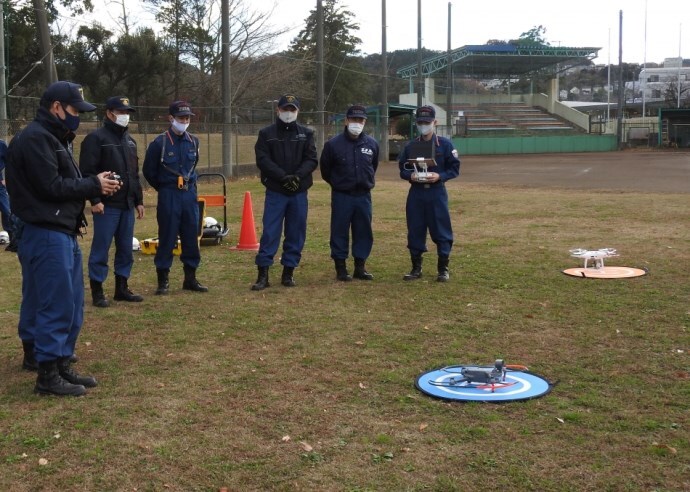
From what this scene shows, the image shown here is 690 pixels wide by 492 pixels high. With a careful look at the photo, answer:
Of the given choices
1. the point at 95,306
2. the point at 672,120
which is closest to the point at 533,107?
the point at 672,120

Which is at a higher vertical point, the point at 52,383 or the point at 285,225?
the point at 285,225

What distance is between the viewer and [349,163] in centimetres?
914

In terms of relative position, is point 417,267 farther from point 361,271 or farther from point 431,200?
point 431,200

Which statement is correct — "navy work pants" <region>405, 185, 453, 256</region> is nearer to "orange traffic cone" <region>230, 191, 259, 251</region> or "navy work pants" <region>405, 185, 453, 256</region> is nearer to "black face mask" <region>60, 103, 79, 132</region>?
"orange traffic cone" <region>230, 191, 259, 251</region>

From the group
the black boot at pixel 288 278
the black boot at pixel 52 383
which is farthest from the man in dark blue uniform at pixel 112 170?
the black boot at pixel 52 383

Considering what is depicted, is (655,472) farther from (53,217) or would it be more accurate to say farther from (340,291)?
(340,291)

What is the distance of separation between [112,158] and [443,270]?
3.80 meters

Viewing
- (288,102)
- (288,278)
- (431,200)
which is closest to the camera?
(288,102)

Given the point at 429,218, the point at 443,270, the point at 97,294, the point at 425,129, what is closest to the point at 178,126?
the point at 97,294

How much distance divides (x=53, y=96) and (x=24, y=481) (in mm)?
2478

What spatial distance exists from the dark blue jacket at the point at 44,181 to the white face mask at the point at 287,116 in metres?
3.70

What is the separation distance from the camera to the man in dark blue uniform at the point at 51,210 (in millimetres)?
5129

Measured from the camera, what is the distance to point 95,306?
8.00 metres

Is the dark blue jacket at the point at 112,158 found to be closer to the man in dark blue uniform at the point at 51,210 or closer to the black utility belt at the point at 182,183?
the black utility belt at the point at 182,183
